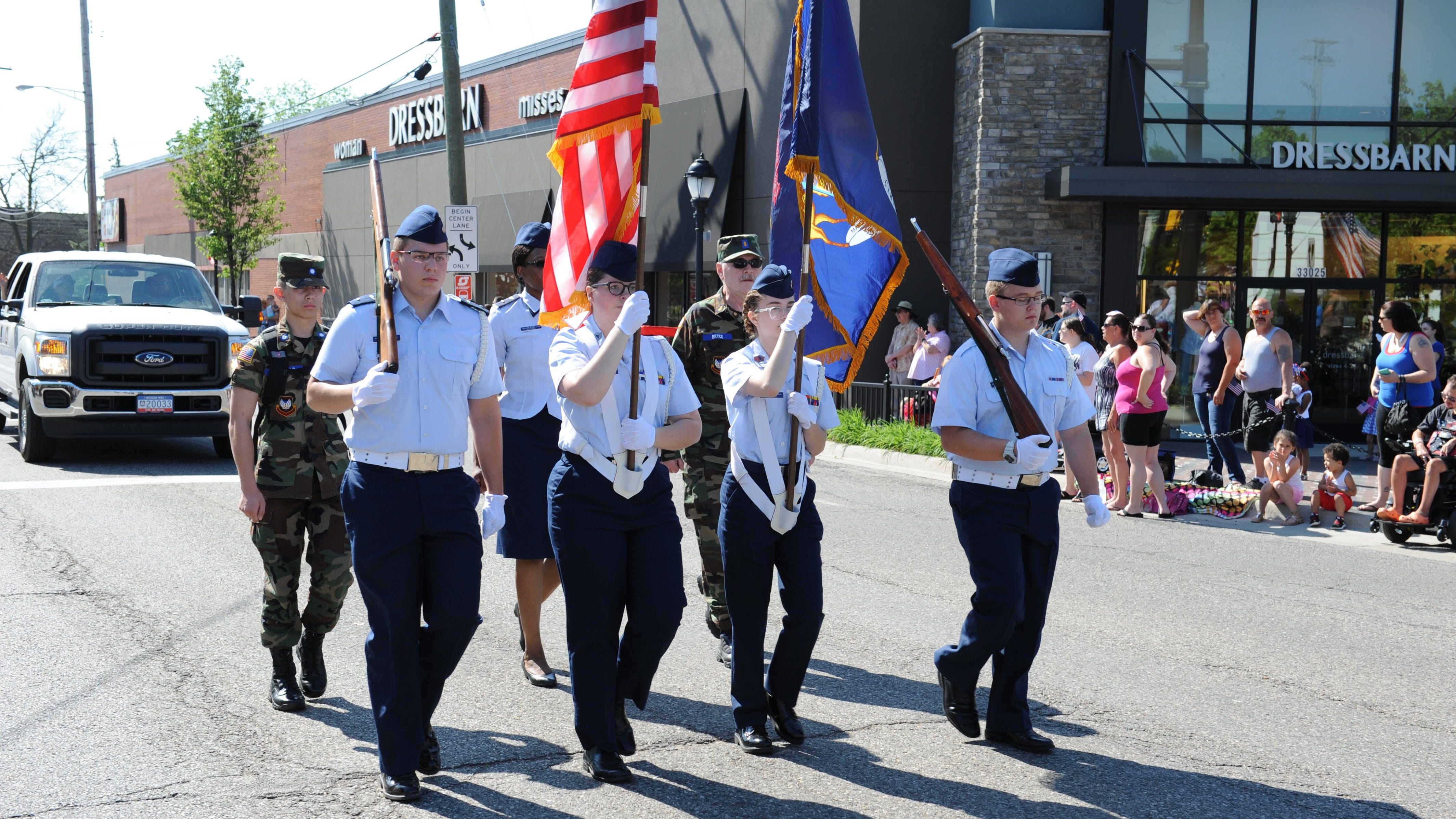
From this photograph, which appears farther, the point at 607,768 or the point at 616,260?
the point at 616,260

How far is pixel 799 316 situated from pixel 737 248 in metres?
1.28

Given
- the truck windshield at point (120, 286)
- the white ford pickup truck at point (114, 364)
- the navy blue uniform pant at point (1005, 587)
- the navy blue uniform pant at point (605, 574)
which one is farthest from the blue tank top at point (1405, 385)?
the truck windshield at point (120, 286)

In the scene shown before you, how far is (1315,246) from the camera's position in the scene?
18.3m

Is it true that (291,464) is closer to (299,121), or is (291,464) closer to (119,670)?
(119,670)

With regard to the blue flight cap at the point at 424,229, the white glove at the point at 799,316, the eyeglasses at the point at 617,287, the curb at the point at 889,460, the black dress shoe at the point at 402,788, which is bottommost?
the curb at the point at 889,460

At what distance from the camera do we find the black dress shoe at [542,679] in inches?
239

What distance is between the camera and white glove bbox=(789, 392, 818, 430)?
16.7 feet

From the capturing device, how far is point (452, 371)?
4648mm

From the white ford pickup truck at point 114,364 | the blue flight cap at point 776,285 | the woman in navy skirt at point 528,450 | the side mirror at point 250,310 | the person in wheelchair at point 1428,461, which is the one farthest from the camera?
the white ford pickup truck at point 114,364

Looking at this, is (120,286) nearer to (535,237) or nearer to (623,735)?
(535,237)

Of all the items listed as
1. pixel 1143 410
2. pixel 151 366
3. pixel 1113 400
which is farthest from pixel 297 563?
pixel 151 366

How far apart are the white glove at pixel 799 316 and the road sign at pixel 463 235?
1327 cm

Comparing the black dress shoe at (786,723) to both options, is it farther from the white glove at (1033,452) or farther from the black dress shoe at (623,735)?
the white glove at (1033,452)

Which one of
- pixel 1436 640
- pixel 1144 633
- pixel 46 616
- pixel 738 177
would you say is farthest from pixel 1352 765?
pixel 738 177
